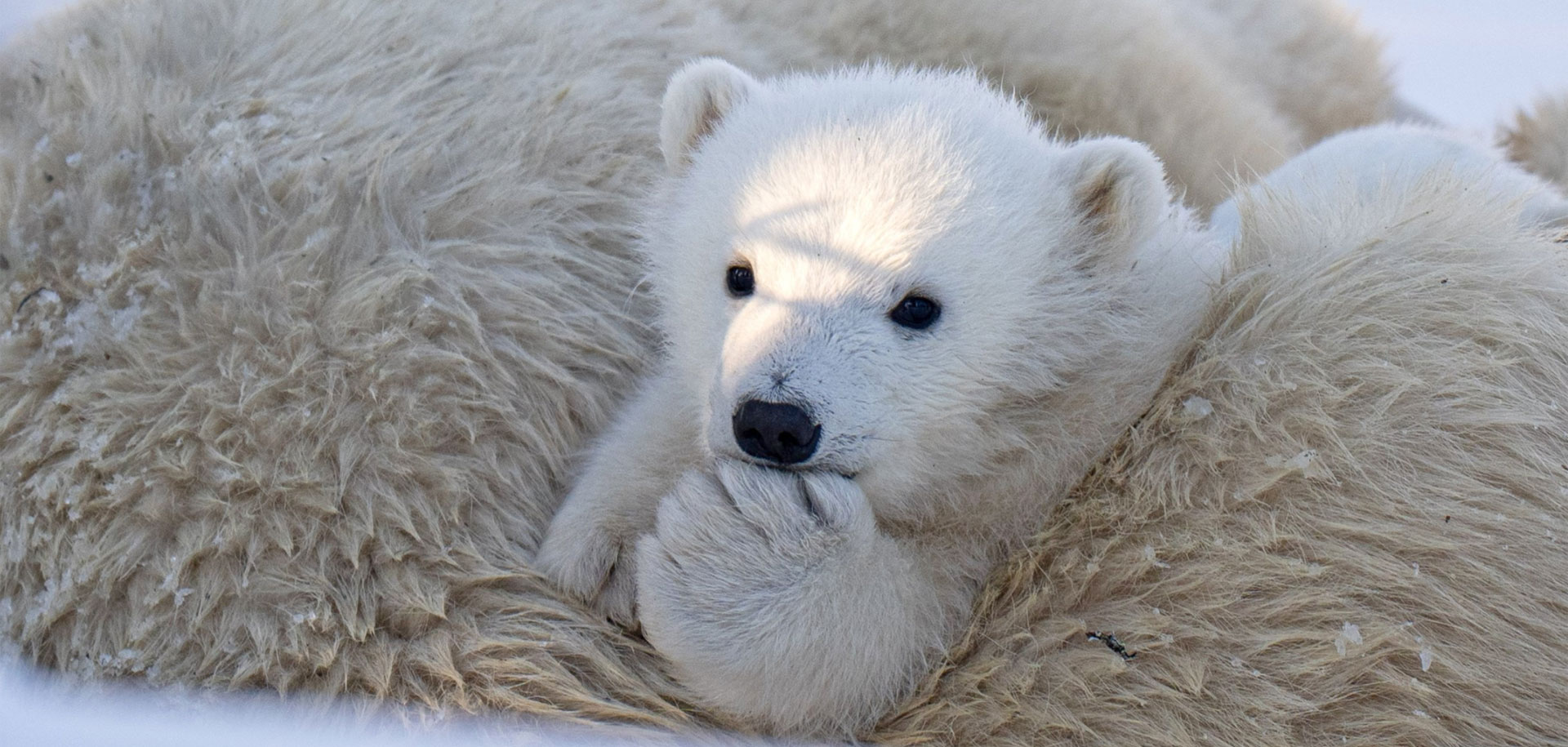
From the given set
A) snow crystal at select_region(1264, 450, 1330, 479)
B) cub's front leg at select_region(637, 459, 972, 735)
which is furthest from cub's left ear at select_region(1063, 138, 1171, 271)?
cub's front leg at select_region(637, 459, 972, 735)

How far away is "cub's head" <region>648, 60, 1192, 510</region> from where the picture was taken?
922 millimetres

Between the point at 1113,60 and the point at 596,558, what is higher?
the point at 1113,60

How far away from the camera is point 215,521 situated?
973mm

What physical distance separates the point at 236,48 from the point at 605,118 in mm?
376

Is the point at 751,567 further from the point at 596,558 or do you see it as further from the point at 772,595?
the point at 596,558

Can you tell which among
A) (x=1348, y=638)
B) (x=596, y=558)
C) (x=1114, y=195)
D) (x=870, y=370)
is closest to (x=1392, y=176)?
(x=1114, y=195)

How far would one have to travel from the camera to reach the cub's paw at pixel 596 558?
1.02m

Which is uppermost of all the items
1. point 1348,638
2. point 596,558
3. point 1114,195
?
point 1114,195

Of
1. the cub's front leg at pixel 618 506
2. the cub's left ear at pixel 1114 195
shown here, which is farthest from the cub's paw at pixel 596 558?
the cub's left ear at pixel 1114 195

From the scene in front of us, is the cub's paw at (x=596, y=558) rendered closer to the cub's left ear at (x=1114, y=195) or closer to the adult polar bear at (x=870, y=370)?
the adult polar bear at (x=870, y=370)

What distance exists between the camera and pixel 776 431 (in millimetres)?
887

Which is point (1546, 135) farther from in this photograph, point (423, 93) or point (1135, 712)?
point (423, 93)

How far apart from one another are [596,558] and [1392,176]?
0.88 meters

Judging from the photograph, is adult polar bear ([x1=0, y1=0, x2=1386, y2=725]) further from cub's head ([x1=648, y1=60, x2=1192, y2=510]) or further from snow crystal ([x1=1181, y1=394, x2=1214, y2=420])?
snow crystal ([x1=1181, y1=394, x2=1214, y2=420])
